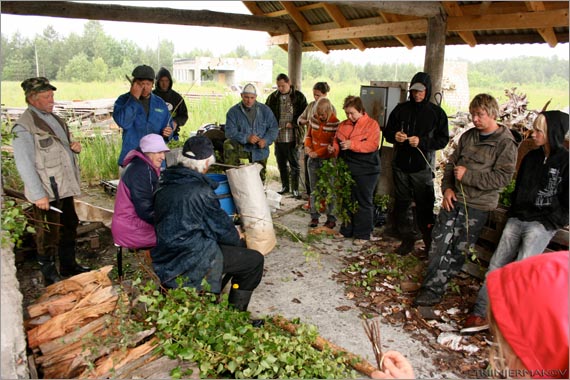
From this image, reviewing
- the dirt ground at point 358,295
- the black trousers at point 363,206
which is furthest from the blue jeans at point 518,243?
the black trousers at point 363,206

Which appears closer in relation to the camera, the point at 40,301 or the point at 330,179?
the point at 40,301

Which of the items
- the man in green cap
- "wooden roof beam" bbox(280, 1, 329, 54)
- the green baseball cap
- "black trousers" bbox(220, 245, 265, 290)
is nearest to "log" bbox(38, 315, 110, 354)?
"black trousers" bbox(220, 245, 265, 290)

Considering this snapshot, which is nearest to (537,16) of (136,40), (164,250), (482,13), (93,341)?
(482,13)

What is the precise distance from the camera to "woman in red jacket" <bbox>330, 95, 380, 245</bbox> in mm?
5762

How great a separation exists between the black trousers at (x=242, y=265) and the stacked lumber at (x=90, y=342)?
2.79ft

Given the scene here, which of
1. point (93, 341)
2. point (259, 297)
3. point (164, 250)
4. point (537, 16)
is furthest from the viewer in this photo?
point (537, 16)

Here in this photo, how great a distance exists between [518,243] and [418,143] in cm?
177

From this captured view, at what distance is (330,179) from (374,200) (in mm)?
796

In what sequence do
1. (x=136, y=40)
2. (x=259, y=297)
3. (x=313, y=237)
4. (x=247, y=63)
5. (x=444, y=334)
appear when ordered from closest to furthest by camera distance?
(x=444, y=334) → (x=259, y=297) → (x=313, y=237) → (x=136, y=40) → (x=247, y=63)

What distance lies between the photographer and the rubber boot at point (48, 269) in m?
4.47

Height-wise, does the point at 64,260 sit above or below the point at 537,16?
below

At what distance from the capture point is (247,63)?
2408cm

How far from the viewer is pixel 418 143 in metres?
5.30

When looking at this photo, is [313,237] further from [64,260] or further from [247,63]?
[247,63]
